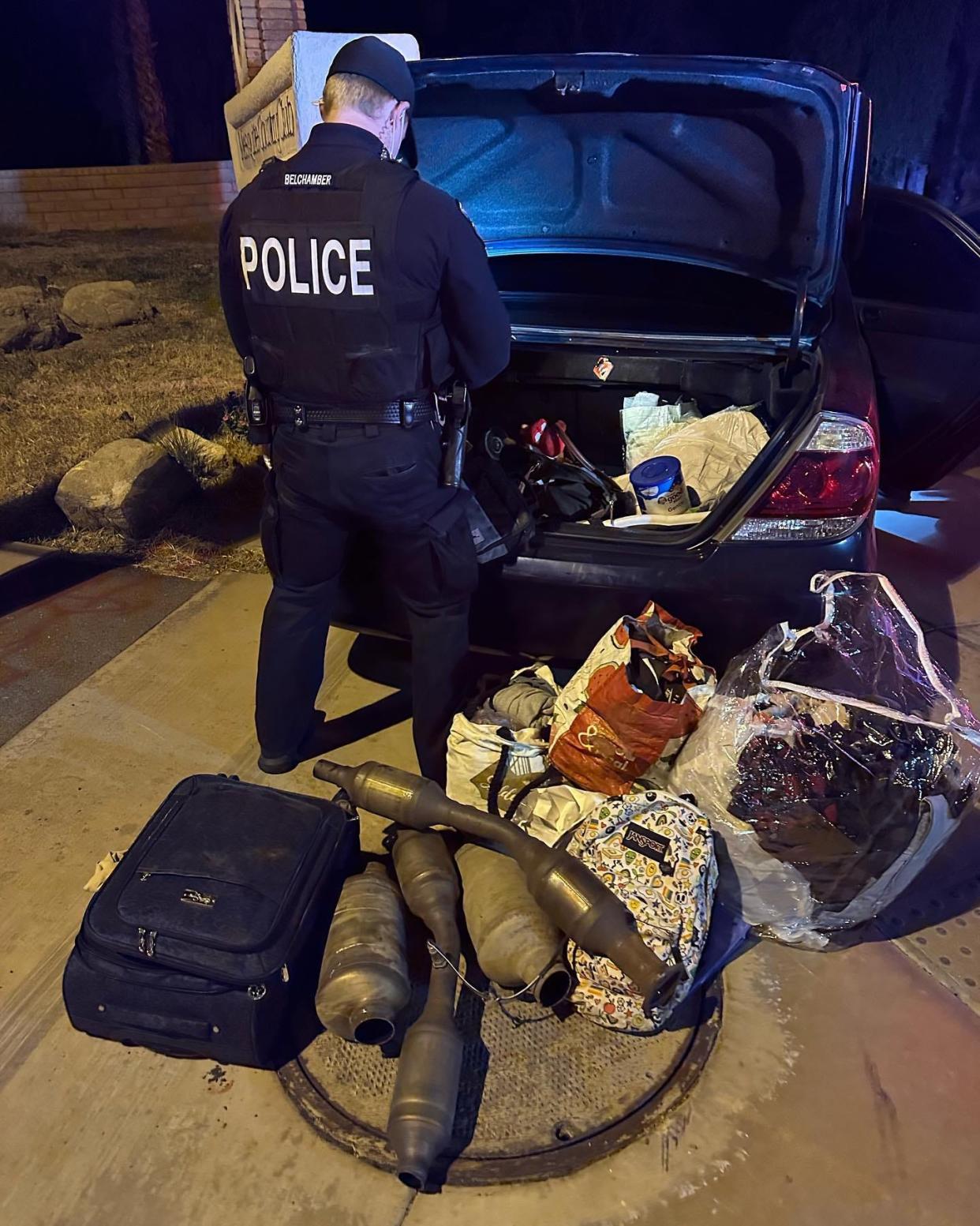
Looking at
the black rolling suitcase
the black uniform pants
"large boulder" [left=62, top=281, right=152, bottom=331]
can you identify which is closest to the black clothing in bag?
the black uniform pants

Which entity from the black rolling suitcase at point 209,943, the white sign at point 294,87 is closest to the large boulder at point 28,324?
the white sign at point 294,87

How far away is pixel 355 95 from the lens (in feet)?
6.69

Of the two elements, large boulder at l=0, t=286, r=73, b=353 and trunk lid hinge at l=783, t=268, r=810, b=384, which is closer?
trunk lid hinge at l=783, t=268, r=810, b=384

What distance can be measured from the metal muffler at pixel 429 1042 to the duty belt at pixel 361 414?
102 centimetres

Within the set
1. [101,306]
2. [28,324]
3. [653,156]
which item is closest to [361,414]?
[653,156]

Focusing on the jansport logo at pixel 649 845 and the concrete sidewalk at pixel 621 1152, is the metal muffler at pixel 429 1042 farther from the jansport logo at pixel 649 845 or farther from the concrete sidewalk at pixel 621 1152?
the jansport logo at pixel 649 845

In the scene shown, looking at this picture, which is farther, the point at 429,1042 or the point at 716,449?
the point at 716,449

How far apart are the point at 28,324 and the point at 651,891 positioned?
320 inches

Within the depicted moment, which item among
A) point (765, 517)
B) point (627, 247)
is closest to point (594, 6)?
point (627, 247)

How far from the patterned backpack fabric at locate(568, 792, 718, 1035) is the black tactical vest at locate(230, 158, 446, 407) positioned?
1.17m

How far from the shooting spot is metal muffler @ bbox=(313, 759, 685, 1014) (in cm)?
174

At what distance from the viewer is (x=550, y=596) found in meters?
2.45

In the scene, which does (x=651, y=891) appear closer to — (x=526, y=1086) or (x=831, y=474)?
(x=526, y=1086)

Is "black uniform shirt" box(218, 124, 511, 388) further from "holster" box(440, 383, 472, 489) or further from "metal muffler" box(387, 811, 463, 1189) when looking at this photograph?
"metal muffler" box(387, 811, 463, 1189)
